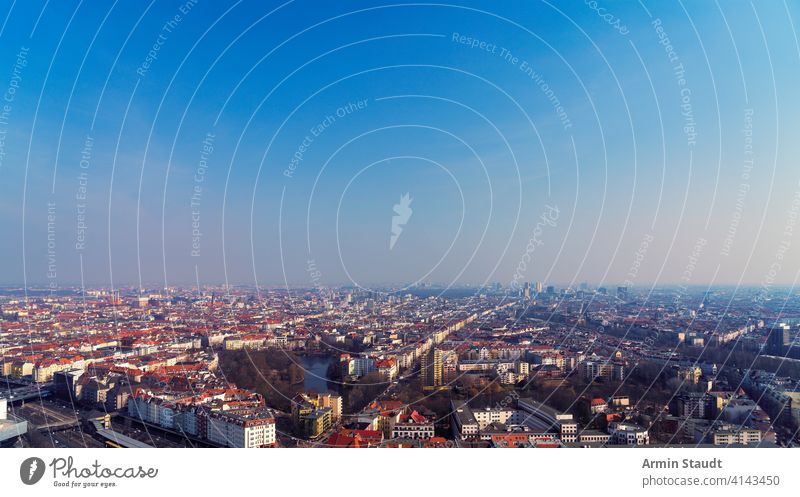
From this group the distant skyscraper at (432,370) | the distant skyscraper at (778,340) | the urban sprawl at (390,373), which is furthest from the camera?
the distant skyscraper at (778,340)

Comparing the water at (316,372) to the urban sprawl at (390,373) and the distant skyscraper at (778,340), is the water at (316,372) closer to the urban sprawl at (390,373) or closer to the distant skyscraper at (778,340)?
the urban sprawl at (390,373)

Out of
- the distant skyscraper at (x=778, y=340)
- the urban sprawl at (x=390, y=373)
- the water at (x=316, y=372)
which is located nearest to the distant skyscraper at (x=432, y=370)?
the urban sprawl at (x=390, y=373)

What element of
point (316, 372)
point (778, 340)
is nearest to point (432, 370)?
point (316, 372)

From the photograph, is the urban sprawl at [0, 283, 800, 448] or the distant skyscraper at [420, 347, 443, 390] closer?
the urban sprawl at [0, 283, 800, 448]

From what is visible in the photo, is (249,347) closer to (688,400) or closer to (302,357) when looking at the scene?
(302,357)

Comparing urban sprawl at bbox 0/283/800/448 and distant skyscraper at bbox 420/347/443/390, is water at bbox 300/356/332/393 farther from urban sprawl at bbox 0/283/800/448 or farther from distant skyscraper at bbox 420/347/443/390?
distant skyscraper at bbox 420/347/443/390

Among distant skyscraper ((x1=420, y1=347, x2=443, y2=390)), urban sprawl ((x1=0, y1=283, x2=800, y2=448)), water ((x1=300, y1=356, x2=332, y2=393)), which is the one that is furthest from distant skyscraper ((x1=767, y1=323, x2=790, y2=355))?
water ((x1=300, y1=356, x2=332, y2=393))

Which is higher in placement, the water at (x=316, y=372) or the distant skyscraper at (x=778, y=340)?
the distant skyscraper at (x=778, y=340)

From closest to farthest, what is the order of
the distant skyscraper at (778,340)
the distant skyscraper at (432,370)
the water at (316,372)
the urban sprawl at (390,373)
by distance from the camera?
the urban sprawl at (390,373)
the water at (316,372)
the distant skyscraper at (432,370)
the distant skyscraper at (778,340)
